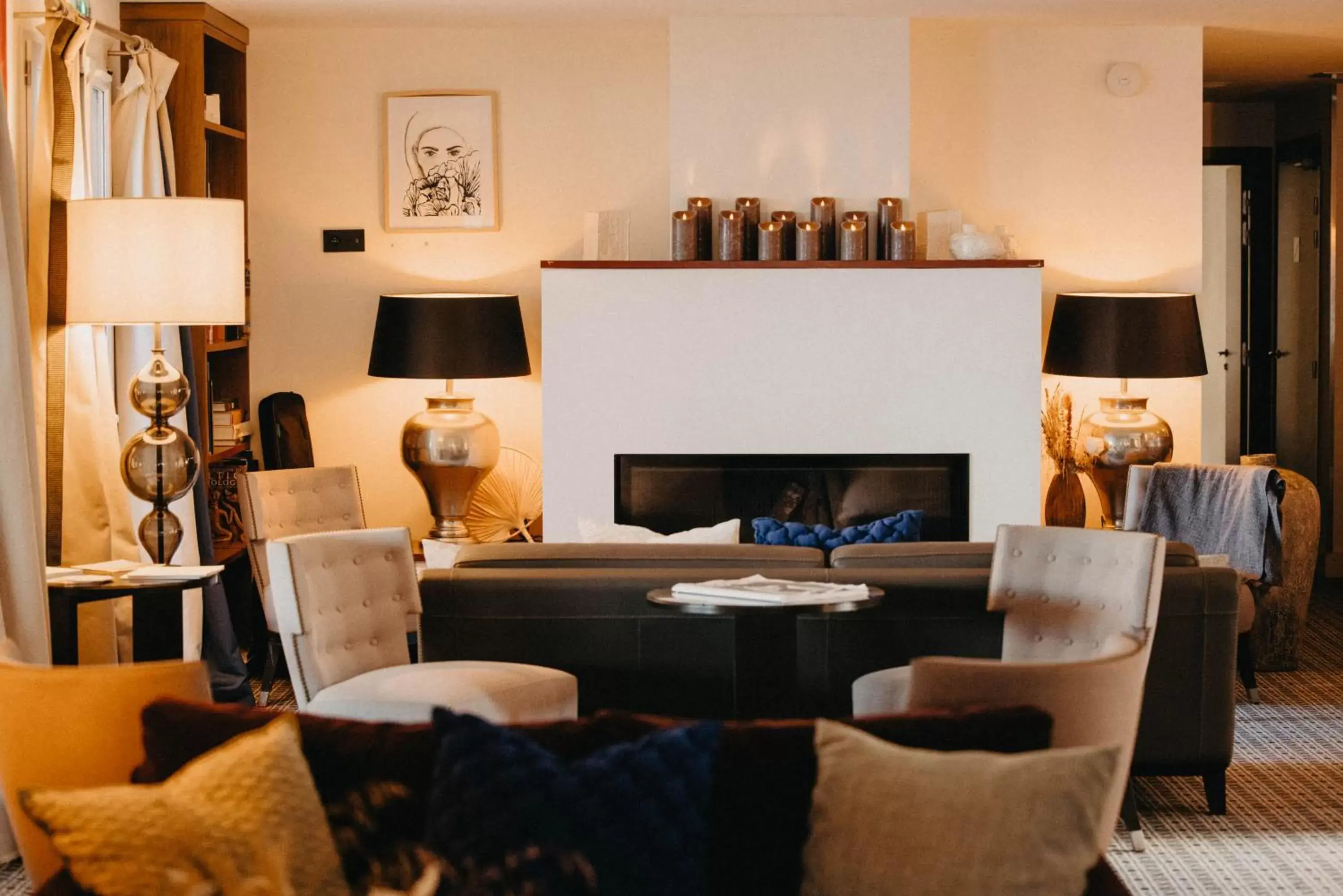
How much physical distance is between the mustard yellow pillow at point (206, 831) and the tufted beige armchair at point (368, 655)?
3.90 feet

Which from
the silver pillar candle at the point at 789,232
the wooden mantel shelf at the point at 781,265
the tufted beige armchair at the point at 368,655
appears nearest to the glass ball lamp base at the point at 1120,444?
the wooden mantel shelf at the point at 781,265

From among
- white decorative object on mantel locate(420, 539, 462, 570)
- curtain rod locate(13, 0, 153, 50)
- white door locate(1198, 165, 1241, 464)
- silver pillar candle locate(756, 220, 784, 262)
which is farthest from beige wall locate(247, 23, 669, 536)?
white door locate(1198, 165, 1241, 464)

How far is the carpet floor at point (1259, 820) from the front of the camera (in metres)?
3.24

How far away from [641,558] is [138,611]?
1.38 metres

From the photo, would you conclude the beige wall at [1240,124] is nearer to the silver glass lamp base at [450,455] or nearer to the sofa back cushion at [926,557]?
the silver glass lamp base at [450,455]

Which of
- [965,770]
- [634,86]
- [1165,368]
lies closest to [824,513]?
[1165,368]

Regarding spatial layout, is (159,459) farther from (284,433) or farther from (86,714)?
(284,433)

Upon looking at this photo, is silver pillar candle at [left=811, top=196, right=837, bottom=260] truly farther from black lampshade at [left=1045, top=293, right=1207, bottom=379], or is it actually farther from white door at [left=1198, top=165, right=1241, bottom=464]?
white door at [left=1198, top=165, right=1241, bottom=464]

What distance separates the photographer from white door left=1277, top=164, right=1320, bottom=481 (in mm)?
7617

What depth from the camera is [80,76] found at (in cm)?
→ 451

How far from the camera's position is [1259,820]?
3.65 meters

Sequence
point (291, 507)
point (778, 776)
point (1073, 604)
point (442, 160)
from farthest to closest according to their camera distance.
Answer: point (442, 160)
point (291, 507)
point (1073, 604)
point (778, 776)

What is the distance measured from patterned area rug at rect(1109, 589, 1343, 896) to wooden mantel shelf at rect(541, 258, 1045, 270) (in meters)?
2.02

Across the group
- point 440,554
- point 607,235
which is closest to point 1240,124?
point 607,235
